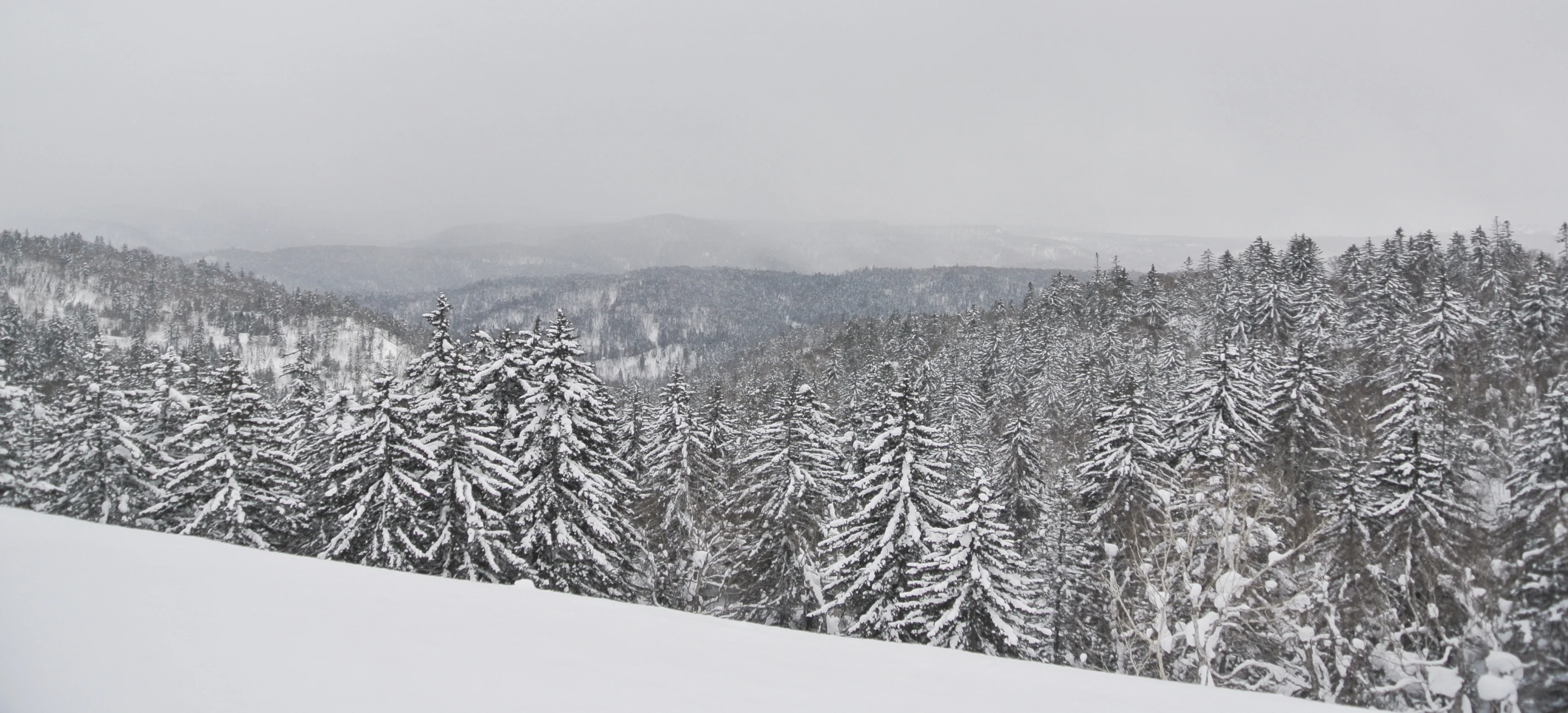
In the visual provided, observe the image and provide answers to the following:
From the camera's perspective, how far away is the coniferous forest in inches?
504

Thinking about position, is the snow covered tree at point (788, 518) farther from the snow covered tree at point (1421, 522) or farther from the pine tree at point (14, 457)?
the pine tree at point (14, 457)

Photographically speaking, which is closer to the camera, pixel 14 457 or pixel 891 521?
pixel 891 521

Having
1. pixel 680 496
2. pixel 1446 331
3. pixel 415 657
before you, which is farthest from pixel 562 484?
pixel 1446 331

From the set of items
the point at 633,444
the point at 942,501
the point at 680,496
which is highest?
the point at 942,501

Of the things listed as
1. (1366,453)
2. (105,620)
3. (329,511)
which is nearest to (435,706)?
(105,620)

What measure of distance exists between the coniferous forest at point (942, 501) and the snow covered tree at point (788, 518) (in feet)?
0.42

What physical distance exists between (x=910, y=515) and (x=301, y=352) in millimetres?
34282

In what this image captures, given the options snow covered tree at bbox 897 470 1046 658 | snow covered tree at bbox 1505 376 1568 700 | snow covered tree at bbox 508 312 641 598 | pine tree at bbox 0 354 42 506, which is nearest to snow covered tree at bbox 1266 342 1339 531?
snow covered tree at bbox 897 470 1046 658

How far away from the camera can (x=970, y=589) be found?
18.0 metres

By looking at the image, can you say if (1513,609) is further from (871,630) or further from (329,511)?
(329,511)

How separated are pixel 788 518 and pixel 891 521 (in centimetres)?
526

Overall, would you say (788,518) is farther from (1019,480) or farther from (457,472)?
(1019,480)

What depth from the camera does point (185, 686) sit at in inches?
164

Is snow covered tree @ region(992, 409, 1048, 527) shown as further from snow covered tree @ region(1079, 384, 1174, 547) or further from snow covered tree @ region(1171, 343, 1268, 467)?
snow covered tree @ region(1171, 343, 1268, 467)
